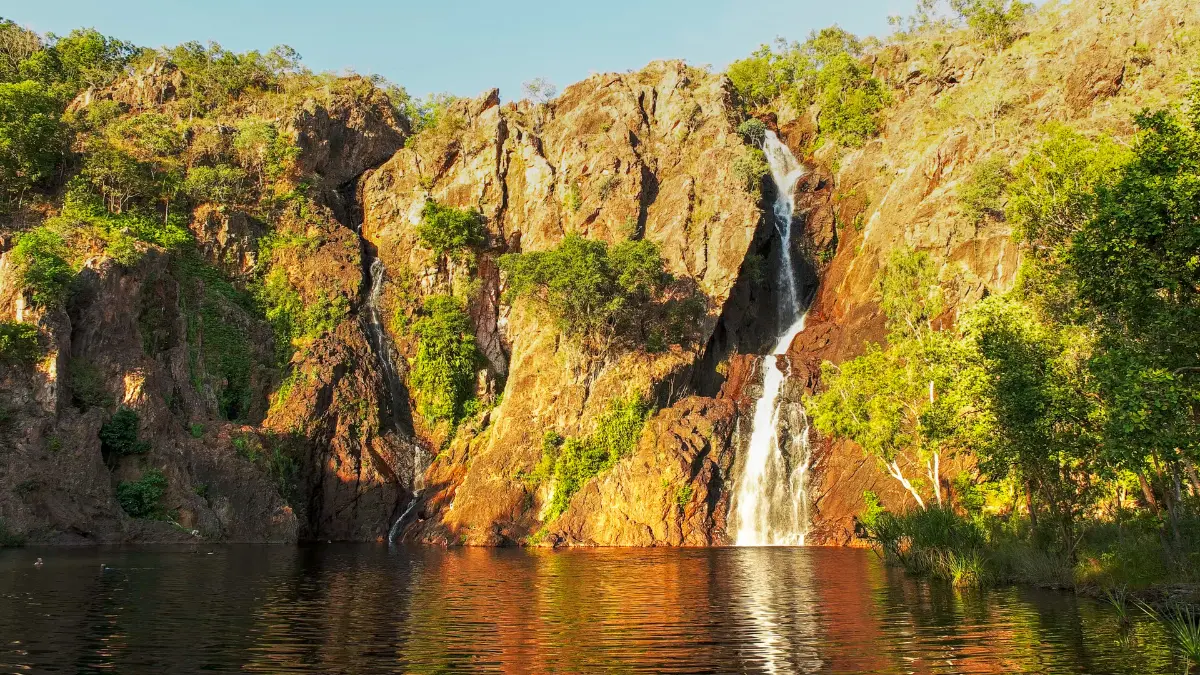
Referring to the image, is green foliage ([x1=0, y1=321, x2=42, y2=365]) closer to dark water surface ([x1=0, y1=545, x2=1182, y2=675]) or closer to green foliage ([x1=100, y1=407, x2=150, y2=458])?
green foliage ([x1=100, y1=407, x2=150, y2=458])

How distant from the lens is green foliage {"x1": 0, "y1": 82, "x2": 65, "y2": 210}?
Result: 67.6m

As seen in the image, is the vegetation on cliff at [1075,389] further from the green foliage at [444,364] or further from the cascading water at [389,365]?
the green foliage at [444,364]

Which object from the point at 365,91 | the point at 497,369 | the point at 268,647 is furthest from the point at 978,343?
the point at 365,91

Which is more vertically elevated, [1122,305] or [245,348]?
[245,348]

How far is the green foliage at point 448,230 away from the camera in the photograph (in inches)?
3061

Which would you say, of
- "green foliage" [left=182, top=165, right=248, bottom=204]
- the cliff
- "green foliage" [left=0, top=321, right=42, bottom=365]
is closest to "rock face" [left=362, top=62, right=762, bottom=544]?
the cliff

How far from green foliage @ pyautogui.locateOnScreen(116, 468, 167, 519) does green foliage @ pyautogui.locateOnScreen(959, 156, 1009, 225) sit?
5880 cm

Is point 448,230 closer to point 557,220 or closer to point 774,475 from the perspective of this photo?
point 557,220

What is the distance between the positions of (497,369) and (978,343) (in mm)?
51876

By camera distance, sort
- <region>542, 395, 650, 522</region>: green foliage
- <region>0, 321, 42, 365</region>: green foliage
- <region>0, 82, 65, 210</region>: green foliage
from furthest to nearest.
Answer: <region>0, 82, 65, 210</region>: green foliage < <region>542, 395, 650, 522</region>: green foliage < <region>0, 321, 42, 365</region>: green foliage

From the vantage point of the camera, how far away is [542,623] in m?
20.5

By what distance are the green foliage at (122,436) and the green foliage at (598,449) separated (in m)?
27.8

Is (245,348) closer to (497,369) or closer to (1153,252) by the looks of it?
(497,369)

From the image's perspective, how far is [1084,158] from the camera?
34.5m
